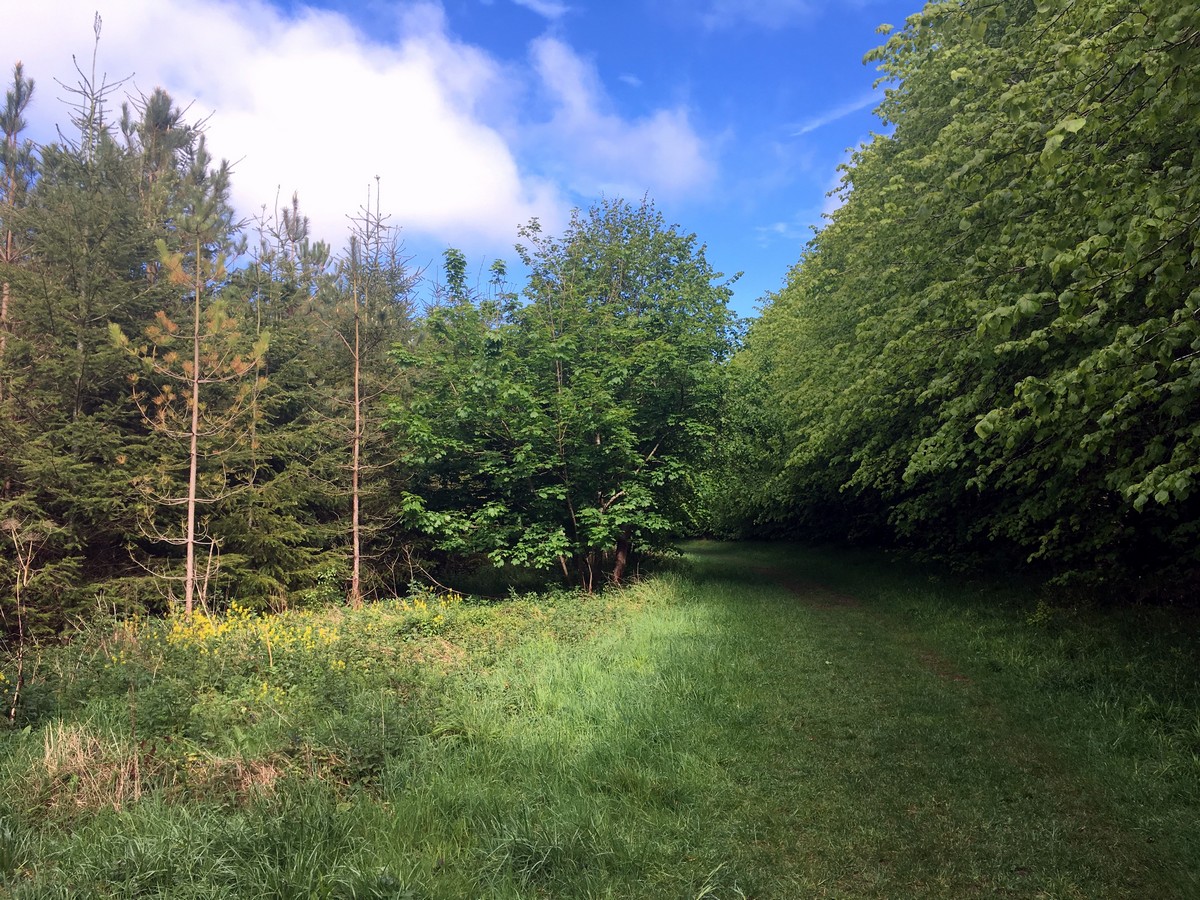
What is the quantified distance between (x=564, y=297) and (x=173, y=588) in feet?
37.5

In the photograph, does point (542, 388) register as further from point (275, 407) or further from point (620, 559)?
point (275, 407)

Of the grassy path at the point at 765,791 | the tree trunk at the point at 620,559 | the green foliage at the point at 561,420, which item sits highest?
the green foliage at the point at 561,420

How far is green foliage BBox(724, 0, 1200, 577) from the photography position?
4.14 metres

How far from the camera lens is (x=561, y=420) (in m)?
14.5

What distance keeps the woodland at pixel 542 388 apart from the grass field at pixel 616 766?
238cm

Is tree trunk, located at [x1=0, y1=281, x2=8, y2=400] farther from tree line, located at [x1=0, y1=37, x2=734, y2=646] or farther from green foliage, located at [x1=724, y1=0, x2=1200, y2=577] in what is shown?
green foliage, located at [x1=724, y1=0, x2=1200, y2=577]

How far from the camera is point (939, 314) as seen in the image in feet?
27.0

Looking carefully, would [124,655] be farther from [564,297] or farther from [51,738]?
[564,297]

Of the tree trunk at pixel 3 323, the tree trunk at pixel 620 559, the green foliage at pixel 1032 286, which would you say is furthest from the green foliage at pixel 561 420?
the tree trunk at pixel 3 323

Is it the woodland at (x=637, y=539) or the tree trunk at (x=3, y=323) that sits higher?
the tree trunk at (x=3, y=323)

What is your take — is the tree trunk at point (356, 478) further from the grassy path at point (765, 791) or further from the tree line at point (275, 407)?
the grassy path at point (765, 791)

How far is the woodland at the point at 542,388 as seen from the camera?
758 cm

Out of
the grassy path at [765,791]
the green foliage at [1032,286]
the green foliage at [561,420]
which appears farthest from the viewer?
the green foliage at [561,420]

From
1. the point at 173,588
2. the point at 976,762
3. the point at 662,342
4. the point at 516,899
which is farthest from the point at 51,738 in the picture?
the point at 662,342
